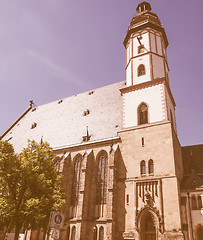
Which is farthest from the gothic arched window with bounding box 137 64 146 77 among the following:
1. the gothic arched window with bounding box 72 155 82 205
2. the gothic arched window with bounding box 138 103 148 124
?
the gothic arched window with bounding box 72 155 82 205

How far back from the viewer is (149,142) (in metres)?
21.8

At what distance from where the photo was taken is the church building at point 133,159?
18.5 metres

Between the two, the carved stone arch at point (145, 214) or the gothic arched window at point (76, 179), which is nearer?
the carved stone arch at point (145, 214)

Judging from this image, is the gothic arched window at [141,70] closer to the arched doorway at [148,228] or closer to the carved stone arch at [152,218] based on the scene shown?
the carved stone arch at [152,218]

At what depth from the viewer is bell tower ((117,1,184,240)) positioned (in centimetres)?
1827

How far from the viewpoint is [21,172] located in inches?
656

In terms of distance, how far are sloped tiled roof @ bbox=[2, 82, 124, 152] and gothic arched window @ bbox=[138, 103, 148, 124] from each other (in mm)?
2471

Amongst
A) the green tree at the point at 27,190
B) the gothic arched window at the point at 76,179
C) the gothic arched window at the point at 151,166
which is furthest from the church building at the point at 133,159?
the green tree at the point at 27,190

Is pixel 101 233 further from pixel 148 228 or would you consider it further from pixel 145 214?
pixel 145 214

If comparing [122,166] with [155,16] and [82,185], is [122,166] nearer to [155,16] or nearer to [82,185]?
[82,185]

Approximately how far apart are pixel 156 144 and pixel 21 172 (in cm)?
1176

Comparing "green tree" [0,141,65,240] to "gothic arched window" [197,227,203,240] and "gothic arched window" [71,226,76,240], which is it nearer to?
"gothic arched window" [71,226,76,240]

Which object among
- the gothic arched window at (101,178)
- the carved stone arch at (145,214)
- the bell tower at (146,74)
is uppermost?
the bell tower at (146,74)

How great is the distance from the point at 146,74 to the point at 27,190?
17.3 m
